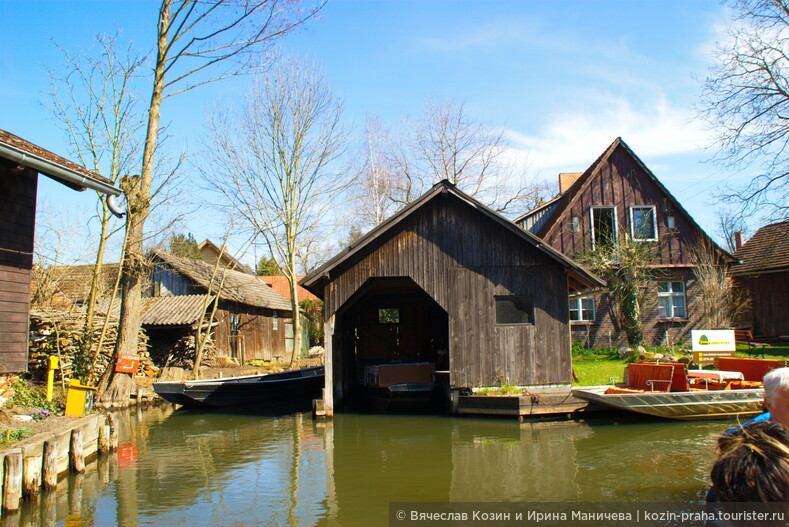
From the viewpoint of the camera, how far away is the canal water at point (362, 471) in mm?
8281

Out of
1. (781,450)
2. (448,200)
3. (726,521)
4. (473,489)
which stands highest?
(448,200)

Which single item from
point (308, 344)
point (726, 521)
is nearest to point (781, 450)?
point (726, 521)

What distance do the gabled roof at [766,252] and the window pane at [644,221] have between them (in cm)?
590

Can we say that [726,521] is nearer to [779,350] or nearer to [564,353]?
[564,353]

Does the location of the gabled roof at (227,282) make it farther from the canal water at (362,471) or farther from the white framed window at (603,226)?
the white framed window at (603,226)

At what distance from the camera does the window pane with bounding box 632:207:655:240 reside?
81.7ft

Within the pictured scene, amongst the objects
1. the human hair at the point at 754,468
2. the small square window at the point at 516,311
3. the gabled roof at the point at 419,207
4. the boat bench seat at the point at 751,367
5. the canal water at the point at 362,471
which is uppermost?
the gabled roof at the point at 419,207

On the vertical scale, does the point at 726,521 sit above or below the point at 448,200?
below

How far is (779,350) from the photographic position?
22203 millimetres

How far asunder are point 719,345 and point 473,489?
10.9m

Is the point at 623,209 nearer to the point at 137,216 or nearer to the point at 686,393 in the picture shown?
the point at 686,393

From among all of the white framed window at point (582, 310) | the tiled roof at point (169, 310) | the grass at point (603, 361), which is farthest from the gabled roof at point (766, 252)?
the tiled roof at point (169, 310)

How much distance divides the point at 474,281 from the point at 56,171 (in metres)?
10.1

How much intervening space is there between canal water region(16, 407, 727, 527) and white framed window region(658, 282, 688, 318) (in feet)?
38.2
